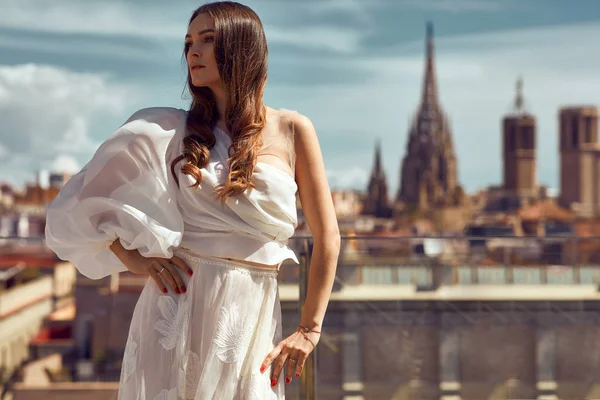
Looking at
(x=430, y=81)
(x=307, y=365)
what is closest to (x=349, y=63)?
(x=430, y=81)

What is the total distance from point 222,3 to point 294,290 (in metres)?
1.13

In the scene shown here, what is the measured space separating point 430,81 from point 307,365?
98.5m

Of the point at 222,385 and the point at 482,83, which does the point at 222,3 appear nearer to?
the point at 222,385

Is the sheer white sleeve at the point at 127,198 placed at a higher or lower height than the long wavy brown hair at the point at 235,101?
lower

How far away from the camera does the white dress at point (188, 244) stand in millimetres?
1595

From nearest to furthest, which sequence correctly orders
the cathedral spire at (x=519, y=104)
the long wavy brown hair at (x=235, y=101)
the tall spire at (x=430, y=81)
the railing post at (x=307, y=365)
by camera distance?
the long wavy brown hair at (x=235, y=101), the railing post at (x=307, y=365), the tall spire at (x=430, y=81), the cathedral spire at (x=519, y=104)

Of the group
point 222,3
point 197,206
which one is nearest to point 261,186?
point 197,206

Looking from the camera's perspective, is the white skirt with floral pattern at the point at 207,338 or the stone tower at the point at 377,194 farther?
the stone tower at the point at 377,194

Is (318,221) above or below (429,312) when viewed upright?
above

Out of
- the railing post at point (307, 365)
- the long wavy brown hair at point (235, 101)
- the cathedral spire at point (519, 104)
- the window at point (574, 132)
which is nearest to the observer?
the long wavy brown hair at point (235, 101)

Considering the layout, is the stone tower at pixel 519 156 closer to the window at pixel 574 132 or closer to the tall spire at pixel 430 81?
the window at pixel 574 132

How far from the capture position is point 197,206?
1592 millimetres

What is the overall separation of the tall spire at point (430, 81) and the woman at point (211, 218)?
95422 millimetres

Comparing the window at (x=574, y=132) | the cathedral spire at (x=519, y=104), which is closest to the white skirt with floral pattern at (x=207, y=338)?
the window at (x=574, y=132)
